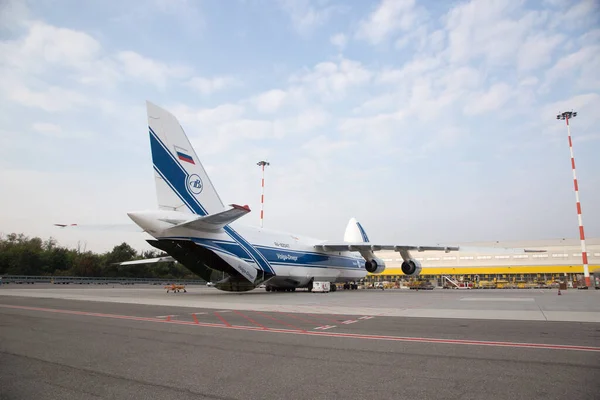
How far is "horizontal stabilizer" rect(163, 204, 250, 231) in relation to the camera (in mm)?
18117

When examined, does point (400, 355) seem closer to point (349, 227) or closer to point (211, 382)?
point (211, 382)

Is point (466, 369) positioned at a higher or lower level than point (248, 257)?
lower

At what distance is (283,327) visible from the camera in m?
9.62

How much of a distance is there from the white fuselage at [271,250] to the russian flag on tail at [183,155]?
2.84m

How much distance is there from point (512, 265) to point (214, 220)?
53006 millimetres

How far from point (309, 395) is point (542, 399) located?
89.9 inches

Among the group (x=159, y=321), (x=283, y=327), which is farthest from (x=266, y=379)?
(x=159, y=321)

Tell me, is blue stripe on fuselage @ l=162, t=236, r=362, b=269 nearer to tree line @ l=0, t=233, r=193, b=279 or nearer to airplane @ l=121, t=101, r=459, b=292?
airplane @ l=121, t=101, r=459, b=292

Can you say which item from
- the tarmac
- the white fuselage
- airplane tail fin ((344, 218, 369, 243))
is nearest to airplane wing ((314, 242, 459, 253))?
the white fuselage

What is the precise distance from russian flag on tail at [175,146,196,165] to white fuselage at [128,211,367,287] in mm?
2838

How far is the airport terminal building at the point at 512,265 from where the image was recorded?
56625 millimetres

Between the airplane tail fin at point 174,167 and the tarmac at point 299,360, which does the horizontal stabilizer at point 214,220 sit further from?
the tarmac at point 299,360

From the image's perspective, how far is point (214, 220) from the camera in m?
19.5

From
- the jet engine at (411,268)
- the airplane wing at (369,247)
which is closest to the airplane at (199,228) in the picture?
the airplane wing at (369,247)
